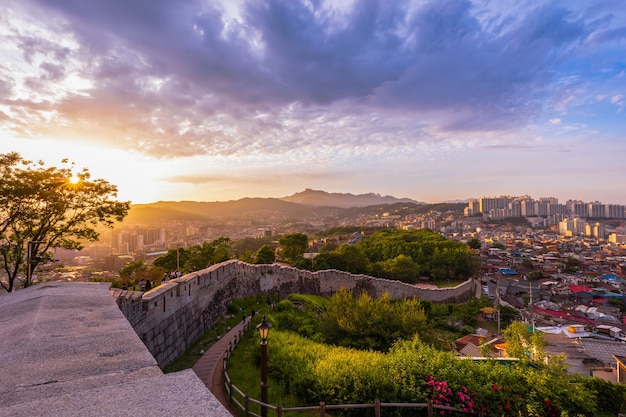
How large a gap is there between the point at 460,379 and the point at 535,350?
408 centimetres

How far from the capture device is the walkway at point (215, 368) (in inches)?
292

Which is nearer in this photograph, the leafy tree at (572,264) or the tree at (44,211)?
the tree at (44,211)

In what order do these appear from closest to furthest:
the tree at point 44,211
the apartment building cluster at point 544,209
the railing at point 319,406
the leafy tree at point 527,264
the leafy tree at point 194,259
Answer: the railing at point 319,406, the tree at point 44,211, the leafy tree at point 194,259, the leafy tree at point 527,264, the apartment building cluster at point 544,209

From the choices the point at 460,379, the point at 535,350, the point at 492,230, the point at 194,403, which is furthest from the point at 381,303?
the point at 492,230

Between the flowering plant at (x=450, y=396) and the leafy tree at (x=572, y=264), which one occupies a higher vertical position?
the flowering plant at (x=450, y=396)

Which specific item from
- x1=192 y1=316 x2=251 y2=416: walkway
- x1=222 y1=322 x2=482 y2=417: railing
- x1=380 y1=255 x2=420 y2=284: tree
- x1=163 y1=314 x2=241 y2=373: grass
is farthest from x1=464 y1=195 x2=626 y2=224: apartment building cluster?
x1=222 y1=322 x2=482 y2=417: railing

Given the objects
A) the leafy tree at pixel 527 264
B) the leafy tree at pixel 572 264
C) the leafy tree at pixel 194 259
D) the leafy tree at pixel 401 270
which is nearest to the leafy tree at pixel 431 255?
the leafy tree at pixel 401 270

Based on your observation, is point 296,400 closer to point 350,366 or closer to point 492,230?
point 350,366

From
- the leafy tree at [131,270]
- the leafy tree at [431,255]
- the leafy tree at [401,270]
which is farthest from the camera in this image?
the leafy tree at [431,255]

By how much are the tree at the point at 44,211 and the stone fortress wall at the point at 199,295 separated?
178 inches

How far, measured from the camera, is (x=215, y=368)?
8.91m

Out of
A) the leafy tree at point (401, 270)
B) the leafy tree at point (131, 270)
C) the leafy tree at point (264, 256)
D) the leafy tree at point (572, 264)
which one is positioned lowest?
the leafy tree at point (572, 264)

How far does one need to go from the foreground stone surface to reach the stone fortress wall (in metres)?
2.71

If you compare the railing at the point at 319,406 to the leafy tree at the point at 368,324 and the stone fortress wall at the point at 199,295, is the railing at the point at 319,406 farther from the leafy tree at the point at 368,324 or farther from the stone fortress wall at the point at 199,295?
the leafy tree at the point at 368,324
